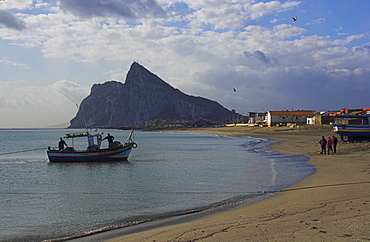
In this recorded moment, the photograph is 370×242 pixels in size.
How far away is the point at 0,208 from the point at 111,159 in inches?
785

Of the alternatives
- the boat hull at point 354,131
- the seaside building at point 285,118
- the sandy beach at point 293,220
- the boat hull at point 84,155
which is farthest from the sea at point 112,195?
the seaside building at point 285,118

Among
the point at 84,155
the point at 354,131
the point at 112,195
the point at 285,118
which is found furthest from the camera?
the point at 285,118

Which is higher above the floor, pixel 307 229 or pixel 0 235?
pixel 307 229

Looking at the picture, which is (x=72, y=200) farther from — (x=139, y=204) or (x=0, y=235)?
(x=0, y=235)

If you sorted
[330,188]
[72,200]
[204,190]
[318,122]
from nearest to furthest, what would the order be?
[330,188] → [72,200] → [204,190] → [318,122]

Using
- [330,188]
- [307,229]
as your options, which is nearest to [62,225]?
[307,229]

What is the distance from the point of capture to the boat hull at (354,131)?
35.8 metres

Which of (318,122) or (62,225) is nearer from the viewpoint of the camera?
(62,225)

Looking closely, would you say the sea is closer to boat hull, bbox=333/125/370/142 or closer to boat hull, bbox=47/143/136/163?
boat hull, bbox=47/143/136/163

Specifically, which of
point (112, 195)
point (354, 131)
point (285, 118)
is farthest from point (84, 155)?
point (285, 118)

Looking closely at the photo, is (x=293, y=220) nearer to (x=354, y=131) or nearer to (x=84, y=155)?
(x=84, y=155)

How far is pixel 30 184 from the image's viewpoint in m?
21.5

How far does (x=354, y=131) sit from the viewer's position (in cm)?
3625

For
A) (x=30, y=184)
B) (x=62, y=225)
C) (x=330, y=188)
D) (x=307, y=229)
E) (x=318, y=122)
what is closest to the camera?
(x=307, y=229)
